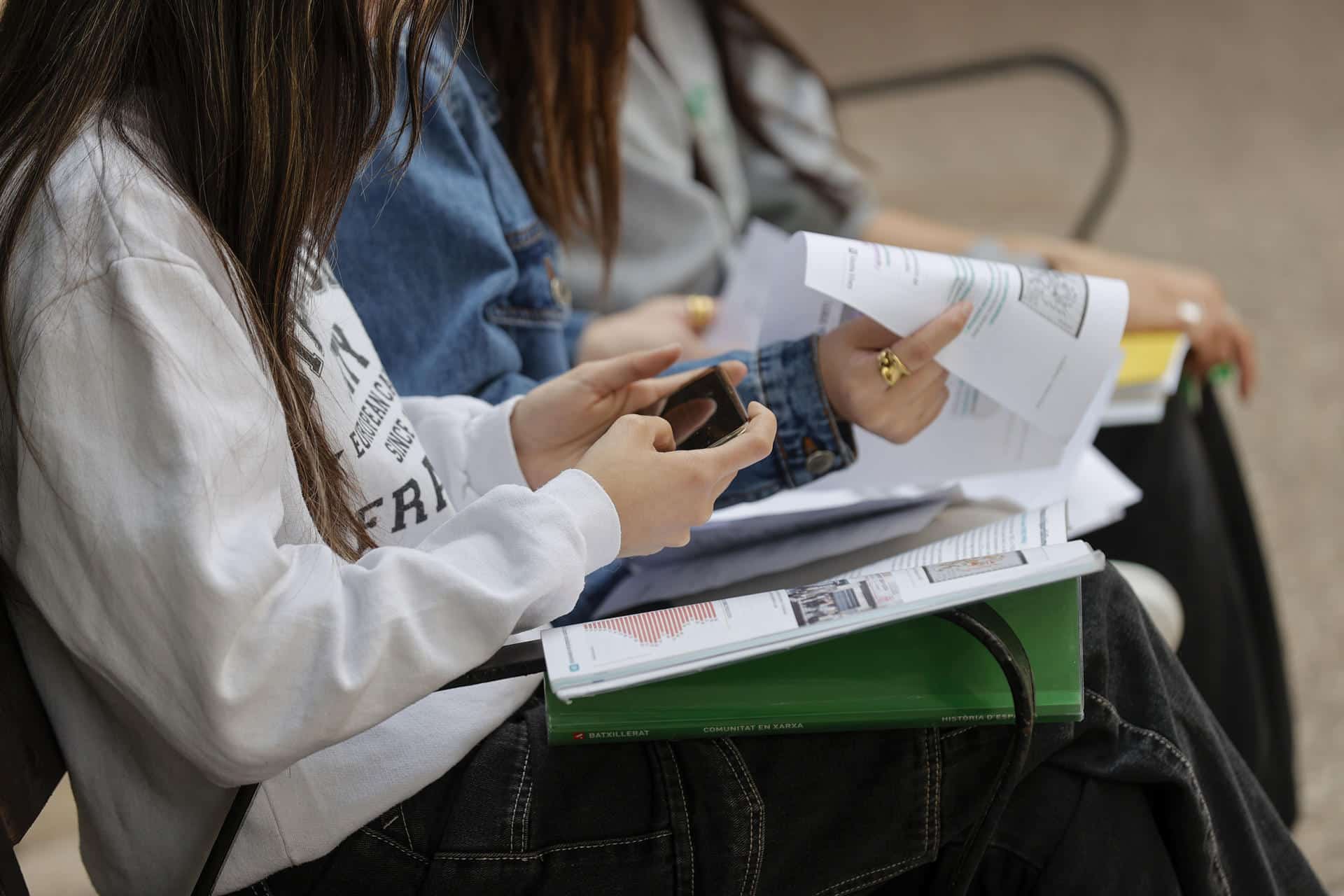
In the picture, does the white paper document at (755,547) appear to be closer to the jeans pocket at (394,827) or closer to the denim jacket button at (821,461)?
the denim jacket button at (821,461)

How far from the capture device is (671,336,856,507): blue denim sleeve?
70cm

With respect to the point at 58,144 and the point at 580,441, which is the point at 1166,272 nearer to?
the point at 580,441

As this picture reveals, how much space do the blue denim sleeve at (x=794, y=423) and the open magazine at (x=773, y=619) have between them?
14cm

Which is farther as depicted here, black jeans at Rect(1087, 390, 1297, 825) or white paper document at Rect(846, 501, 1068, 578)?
black jeans at Rect(1087, 390, 1297, 825)

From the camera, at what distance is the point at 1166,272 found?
1.12 m

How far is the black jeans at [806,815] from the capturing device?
558mm

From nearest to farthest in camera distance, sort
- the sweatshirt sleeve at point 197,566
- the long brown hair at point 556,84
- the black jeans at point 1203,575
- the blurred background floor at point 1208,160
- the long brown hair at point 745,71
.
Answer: the sweatshirt sleeve at point 197,566, the long brown hair at point 556,84, the black jeans at point 1203,575, the long brown hair at point 745,71, the blurred background floor at point 1208,160

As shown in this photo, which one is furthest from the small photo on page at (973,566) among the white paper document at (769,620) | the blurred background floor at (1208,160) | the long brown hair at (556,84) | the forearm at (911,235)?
the blurred background floor at (1208,160)

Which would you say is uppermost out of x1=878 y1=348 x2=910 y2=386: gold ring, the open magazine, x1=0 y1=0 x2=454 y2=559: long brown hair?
x1=0 y1=0 x2=454 y2=559: long brown hair

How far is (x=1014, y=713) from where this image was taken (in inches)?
21.1

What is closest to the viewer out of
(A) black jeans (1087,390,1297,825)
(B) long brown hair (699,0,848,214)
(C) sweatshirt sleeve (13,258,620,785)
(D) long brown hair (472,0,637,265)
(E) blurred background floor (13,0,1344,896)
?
(C) sweatshirt sleeve (13,258,620,785)

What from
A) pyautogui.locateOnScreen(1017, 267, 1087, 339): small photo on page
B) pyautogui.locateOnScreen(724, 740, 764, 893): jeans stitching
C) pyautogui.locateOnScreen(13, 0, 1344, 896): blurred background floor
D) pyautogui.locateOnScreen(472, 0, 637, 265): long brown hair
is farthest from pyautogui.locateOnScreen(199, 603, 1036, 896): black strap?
pyautogui.locateOnScreen(13, 0, 1344, 896): blurred background floor

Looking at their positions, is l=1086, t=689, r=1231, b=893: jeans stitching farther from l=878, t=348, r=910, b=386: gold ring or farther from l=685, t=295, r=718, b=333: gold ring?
l=685, t=295, r=718, b=333: gold ring

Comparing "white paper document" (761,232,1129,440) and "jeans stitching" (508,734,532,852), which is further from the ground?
"white paper document" (761,232,1129,440)
